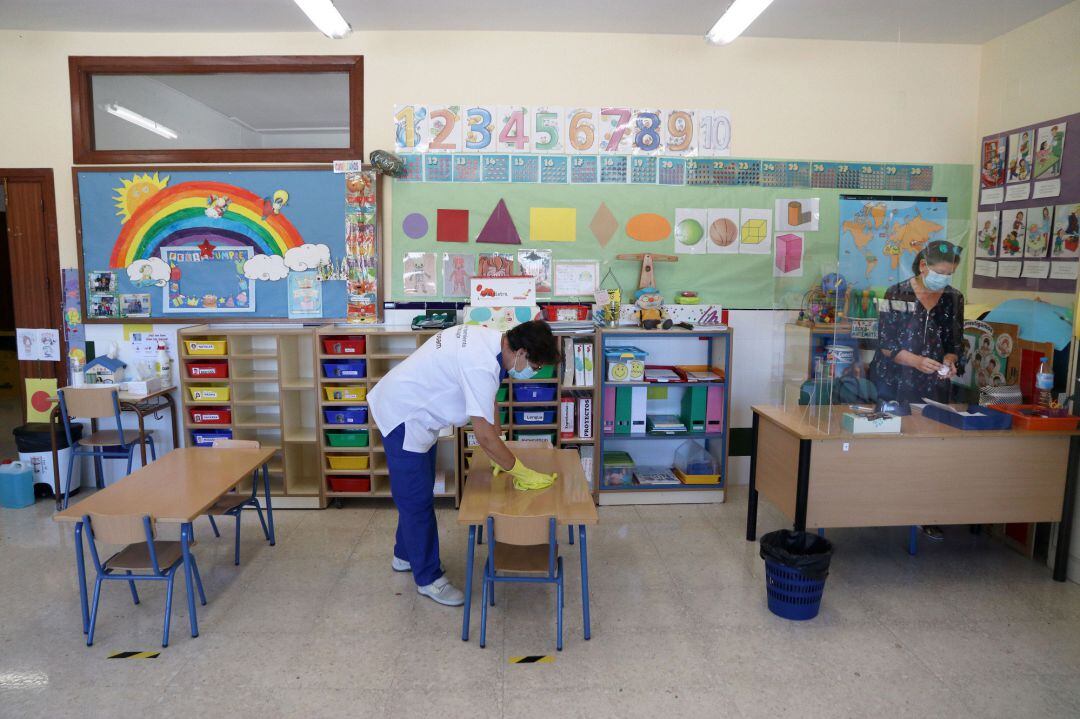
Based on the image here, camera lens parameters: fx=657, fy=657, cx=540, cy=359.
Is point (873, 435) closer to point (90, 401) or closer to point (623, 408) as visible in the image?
point (623, 408)

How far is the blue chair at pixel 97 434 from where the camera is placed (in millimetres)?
4094

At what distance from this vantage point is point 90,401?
13.5 feet

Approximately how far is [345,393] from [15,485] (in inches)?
90.1

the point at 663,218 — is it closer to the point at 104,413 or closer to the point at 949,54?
the point at 949,54

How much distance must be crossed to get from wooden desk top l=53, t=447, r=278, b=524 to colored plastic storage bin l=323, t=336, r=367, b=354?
2.99ft

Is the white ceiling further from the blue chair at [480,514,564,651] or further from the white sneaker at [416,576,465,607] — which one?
the white sneaker at [416,576,465,607]

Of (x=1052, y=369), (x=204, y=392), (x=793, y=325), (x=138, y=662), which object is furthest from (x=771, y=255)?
(x=138, y=662)

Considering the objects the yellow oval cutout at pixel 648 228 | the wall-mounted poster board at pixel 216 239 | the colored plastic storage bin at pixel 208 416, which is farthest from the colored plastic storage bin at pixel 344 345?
the yellow oval cutout at pixel 648 228

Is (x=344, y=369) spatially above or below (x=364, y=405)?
above

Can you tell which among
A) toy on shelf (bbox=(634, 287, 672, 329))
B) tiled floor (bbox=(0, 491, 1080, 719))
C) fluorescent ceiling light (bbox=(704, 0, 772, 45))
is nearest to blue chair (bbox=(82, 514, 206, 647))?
tiled floor (bbox=(0, 491, 1080, 719))

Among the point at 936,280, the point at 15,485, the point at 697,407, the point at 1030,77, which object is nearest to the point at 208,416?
the point at 15,485

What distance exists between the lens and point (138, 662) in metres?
2.66

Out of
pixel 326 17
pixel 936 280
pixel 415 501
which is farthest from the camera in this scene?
pixel 326 17

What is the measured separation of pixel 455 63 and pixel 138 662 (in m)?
3.84
